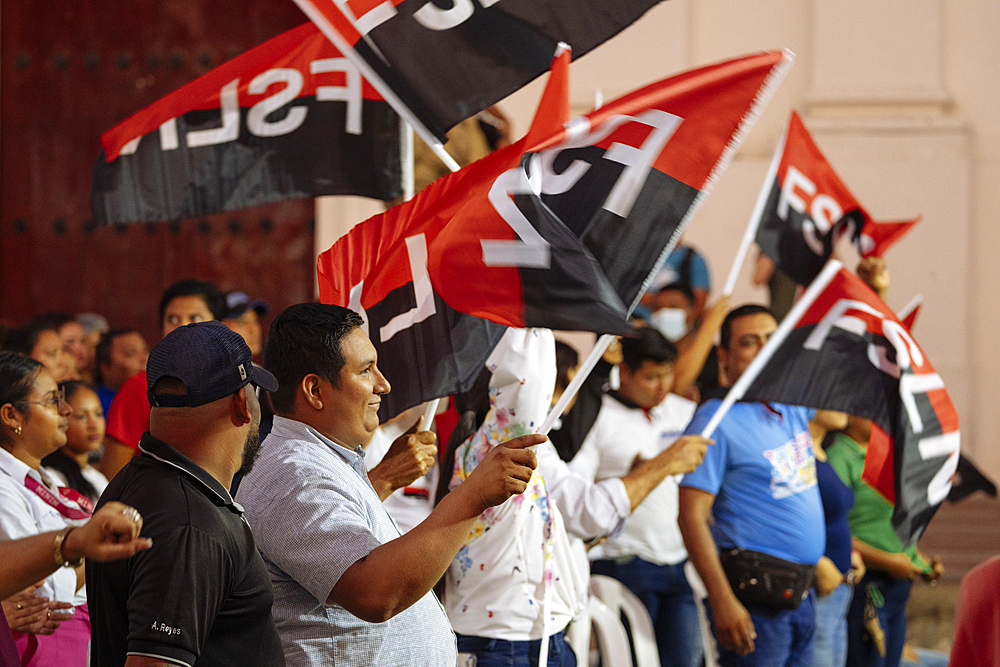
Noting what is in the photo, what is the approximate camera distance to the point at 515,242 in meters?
2.86

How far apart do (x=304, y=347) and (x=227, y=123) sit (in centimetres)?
182

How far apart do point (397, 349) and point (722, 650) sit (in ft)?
6.18

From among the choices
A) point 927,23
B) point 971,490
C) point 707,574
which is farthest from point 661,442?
point 927,23

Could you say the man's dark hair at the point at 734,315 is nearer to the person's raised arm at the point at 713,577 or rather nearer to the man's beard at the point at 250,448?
the person's raised arm at the point at 713,577

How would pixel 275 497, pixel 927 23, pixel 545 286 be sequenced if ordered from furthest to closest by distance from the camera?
pixel 927 23 → pixel 545 286 → pixel 275 497

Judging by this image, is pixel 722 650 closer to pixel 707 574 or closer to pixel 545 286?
pixel 707 574

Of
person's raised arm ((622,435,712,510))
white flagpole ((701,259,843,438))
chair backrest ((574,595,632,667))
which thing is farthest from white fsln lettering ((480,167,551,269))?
chair backrest ((574,595,632,667))

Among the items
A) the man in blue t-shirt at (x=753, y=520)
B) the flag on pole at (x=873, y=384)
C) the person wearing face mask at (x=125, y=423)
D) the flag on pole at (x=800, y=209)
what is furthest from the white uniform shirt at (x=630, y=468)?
the person wearing face mask at (x=125, y=423)

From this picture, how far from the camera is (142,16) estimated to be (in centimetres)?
801

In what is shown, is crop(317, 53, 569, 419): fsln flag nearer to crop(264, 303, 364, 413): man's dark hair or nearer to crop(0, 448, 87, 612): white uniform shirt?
crop(264, 303, 364, 413): man's dark hair

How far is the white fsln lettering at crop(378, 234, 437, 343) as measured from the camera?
3.07 meters

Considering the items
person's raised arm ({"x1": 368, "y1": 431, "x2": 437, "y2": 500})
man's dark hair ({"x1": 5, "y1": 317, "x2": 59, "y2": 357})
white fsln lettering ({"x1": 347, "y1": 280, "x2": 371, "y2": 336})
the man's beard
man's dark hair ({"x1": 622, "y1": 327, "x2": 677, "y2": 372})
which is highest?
white fsln lettering ({"x1": 347, "y1": 280, "x2": 371, "y2": 336})

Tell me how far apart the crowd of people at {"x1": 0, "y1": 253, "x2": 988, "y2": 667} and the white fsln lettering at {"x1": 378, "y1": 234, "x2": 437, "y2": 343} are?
0.27 meters

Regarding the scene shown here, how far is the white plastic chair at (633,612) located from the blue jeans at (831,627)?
0.67 metres
